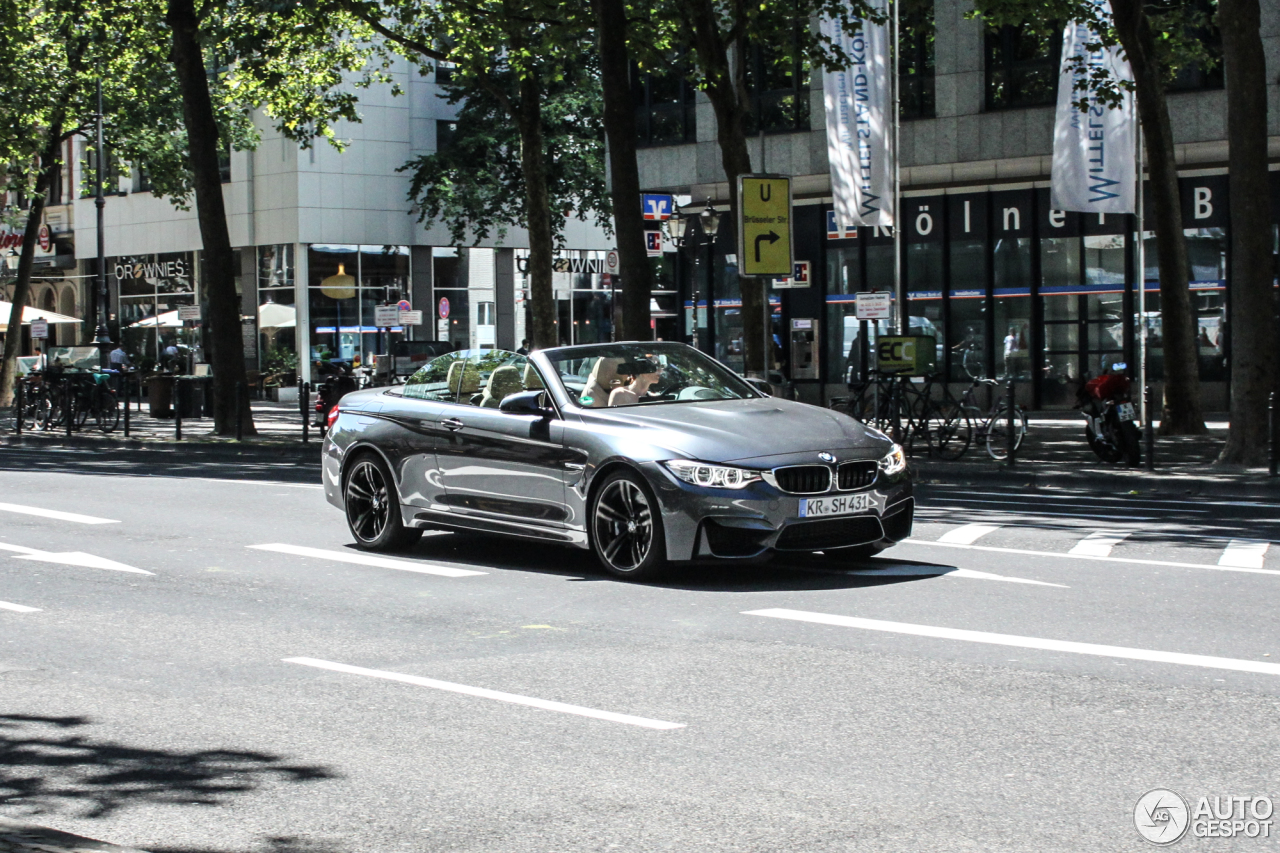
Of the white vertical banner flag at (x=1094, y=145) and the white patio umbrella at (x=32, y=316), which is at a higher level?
the white vertical banner flag at (x=1094, y=145)

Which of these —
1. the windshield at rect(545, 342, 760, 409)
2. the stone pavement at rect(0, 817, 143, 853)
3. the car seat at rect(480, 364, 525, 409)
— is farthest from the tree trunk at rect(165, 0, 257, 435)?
the stone pavement at rect(0, 817, 143, 853)

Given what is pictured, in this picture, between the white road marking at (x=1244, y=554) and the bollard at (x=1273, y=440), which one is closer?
the white road marking at (x=1244, y=554)

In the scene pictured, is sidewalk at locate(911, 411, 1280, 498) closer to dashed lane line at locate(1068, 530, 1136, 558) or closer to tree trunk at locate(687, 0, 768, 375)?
tree trunk at locate(687, 0, 768, 375)

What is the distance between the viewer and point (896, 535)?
34.6ft

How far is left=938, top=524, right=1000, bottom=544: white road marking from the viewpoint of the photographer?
12727 millimetres

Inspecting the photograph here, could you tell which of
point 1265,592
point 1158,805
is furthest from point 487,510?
point 1158,805

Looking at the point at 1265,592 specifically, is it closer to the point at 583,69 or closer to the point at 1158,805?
the point at 1158,805

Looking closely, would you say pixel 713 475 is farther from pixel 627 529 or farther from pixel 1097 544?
pixel 1097 544

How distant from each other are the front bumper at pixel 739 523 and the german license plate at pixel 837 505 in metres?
0.03

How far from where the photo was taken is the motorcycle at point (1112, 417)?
19.7 m

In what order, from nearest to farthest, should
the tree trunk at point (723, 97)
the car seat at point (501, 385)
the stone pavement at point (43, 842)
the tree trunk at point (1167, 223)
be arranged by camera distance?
the stone pavement at point (43, 842)
the car seat at point (501, 385)
the tree trunk at point (1167, 223)
the tree trunk at point (723, 97)

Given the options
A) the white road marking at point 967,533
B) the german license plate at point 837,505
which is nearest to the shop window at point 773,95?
the white road marking at point 967,533

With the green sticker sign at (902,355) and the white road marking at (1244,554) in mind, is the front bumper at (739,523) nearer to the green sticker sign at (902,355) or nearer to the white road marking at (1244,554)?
the white road marking at (1244,554)

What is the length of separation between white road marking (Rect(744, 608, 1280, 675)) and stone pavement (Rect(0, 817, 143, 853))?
4.56 metres
